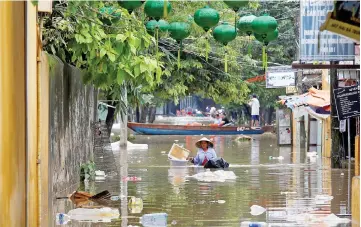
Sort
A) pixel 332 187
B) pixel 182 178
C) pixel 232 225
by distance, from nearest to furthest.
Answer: pixel 232 225 < pixel 332 187 < pixel 182 178

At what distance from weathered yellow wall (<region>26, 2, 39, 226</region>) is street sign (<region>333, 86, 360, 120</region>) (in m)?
13.0

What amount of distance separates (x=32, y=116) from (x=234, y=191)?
21.2 ft

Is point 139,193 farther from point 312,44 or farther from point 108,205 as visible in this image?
point 312,44

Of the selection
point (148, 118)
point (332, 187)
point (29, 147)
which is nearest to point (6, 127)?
point (29, 147)

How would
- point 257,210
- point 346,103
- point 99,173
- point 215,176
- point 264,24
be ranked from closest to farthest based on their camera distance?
point 264,24
point 257,210
point 215,176
point 99,173
point 346,103

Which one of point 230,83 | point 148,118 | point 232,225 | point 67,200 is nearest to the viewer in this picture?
point 232,225

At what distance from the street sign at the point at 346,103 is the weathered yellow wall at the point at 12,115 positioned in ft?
43.7

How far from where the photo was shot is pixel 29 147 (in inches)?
468

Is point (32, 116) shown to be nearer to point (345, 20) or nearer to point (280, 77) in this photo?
point (345, 20)

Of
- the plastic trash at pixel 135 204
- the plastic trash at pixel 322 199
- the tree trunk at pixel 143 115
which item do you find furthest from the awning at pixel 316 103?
the tree trunk at pixel 143 115

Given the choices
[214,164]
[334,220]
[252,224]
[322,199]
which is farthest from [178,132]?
[252,224]

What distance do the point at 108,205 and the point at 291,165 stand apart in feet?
35.2

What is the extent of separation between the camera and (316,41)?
1919cm

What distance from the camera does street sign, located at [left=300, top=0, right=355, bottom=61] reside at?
18391 mm
